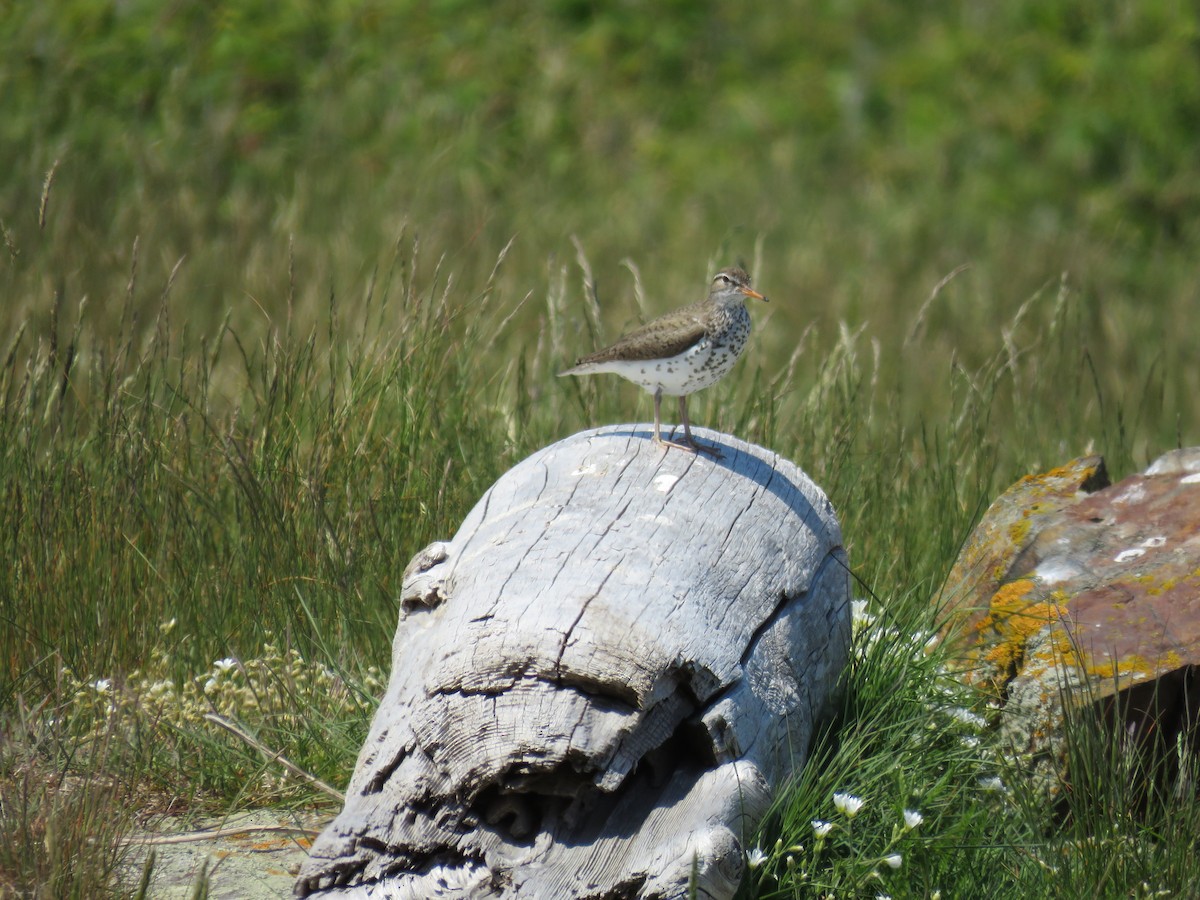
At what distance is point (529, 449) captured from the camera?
5.80 meters

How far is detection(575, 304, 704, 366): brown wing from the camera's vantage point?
4461 millimetres

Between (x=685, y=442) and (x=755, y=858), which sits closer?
(x=755, y=858)

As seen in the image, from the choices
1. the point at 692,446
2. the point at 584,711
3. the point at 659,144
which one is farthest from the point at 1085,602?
the point at 659,144

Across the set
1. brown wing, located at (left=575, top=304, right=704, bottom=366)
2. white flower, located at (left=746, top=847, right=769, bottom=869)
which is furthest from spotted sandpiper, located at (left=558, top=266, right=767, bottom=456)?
white flower, located at (left=746, top=847, right=769, bottom=869)

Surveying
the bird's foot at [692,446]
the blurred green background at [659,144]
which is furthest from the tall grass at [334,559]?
the blurred green background at [659,144]

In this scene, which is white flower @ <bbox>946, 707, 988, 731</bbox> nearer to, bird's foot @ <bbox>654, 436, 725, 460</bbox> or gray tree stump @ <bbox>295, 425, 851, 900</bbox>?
gray tree stump @ <bbox>295, 425, 851, 900</bbox>

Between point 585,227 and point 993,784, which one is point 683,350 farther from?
point 585,227

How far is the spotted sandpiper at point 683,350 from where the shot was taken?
4461 millimetres

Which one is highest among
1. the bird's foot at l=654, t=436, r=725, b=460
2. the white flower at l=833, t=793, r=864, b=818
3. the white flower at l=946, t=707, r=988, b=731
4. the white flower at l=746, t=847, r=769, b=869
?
the bird's foot at l=654, t=436, r=725, b=460

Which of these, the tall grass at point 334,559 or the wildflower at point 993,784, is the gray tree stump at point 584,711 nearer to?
the tall grass at point 334,559

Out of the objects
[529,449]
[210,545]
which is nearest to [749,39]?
[529,449]

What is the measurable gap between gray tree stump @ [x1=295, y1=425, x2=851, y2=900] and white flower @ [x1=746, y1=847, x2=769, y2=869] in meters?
0.07

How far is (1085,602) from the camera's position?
4.45m

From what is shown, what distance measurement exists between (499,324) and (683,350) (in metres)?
4.69
